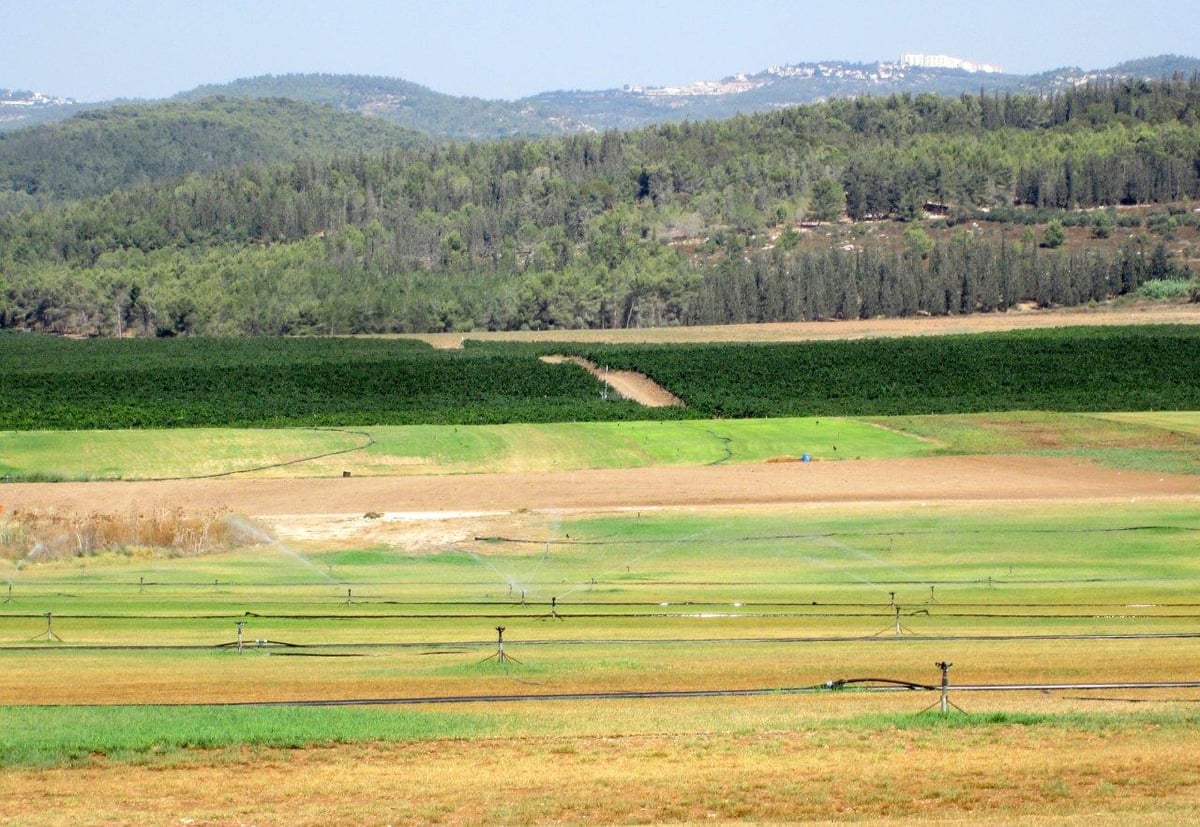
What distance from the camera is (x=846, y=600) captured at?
113ft

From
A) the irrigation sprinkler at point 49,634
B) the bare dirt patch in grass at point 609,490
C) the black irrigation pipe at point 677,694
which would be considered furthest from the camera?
the bare dirt patch in grass at point 609,490

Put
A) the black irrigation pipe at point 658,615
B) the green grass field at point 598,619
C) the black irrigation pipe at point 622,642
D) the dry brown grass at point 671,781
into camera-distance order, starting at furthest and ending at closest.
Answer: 1. the black irrigation pipe at point 658,615
2. the black irrigation pipe at point 622,642
3. the green grass field at point 598,619
4. the dry brown grass at point 671,781

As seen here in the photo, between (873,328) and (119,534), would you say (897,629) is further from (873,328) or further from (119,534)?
(873,328)

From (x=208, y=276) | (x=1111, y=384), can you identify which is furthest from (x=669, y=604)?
(x=208, y=276)

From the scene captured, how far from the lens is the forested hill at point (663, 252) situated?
A: 5758 inches

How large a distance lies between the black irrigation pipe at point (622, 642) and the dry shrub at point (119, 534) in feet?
50.1

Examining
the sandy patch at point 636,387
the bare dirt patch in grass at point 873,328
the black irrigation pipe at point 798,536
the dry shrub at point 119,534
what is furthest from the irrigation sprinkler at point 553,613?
the bare dirt patch in grass at point 873,328

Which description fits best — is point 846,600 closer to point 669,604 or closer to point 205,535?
point 669,604

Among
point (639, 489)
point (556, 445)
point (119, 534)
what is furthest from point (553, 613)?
point (556, 445)

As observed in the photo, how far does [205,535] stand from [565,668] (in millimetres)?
22136

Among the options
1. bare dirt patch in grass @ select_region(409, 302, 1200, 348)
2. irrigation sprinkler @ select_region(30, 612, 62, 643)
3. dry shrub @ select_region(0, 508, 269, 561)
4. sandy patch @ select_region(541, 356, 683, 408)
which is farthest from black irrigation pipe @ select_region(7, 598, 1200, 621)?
bare dirt patch in grass @ select_region(409, 302, 1200, 348)

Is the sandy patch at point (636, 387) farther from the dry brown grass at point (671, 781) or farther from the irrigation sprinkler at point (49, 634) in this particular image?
the dry brown grass at point (671, 781)

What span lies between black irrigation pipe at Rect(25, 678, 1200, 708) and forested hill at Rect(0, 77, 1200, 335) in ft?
403

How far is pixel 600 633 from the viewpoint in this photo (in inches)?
1185
